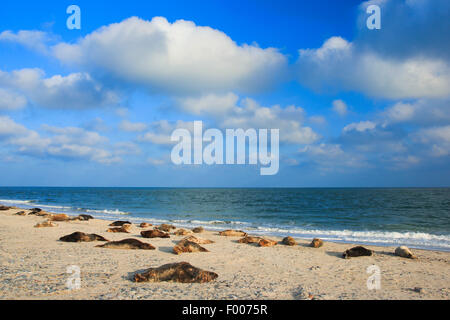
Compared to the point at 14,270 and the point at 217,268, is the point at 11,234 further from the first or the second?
the point at 217,268

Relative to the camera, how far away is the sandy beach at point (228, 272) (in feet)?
20.4

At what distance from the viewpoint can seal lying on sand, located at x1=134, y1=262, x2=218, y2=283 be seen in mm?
6926

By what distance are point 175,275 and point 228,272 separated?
1.84 meters

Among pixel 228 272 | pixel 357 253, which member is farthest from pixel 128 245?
pixel 357 253

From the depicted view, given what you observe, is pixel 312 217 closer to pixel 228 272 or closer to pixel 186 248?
pixel 186 248

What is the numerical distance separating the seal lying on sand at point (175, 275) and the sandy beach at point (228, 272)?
0.75ft

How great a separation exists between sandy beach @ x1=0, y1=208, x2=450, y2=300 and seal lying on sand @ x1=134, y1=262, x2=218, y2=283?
0.23m

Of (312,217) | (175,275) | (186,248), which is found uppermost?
(175,275)

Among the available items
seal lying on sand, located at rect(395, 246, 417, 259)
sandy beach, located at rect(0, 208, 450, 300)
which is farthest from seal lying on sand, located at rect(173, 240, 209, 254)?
seal lying on sand, located at rect(395, 246, 417, 259)

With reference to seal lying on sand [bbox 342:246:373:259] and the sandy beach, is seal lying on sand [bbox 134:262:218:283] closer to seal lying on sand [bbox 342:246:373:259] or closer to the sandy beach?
the sandy beach

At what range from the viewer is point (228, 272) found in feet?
27.0

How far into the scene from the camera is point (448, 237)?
1823cm

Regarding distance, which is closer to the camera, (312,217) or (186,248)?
(186,248)
